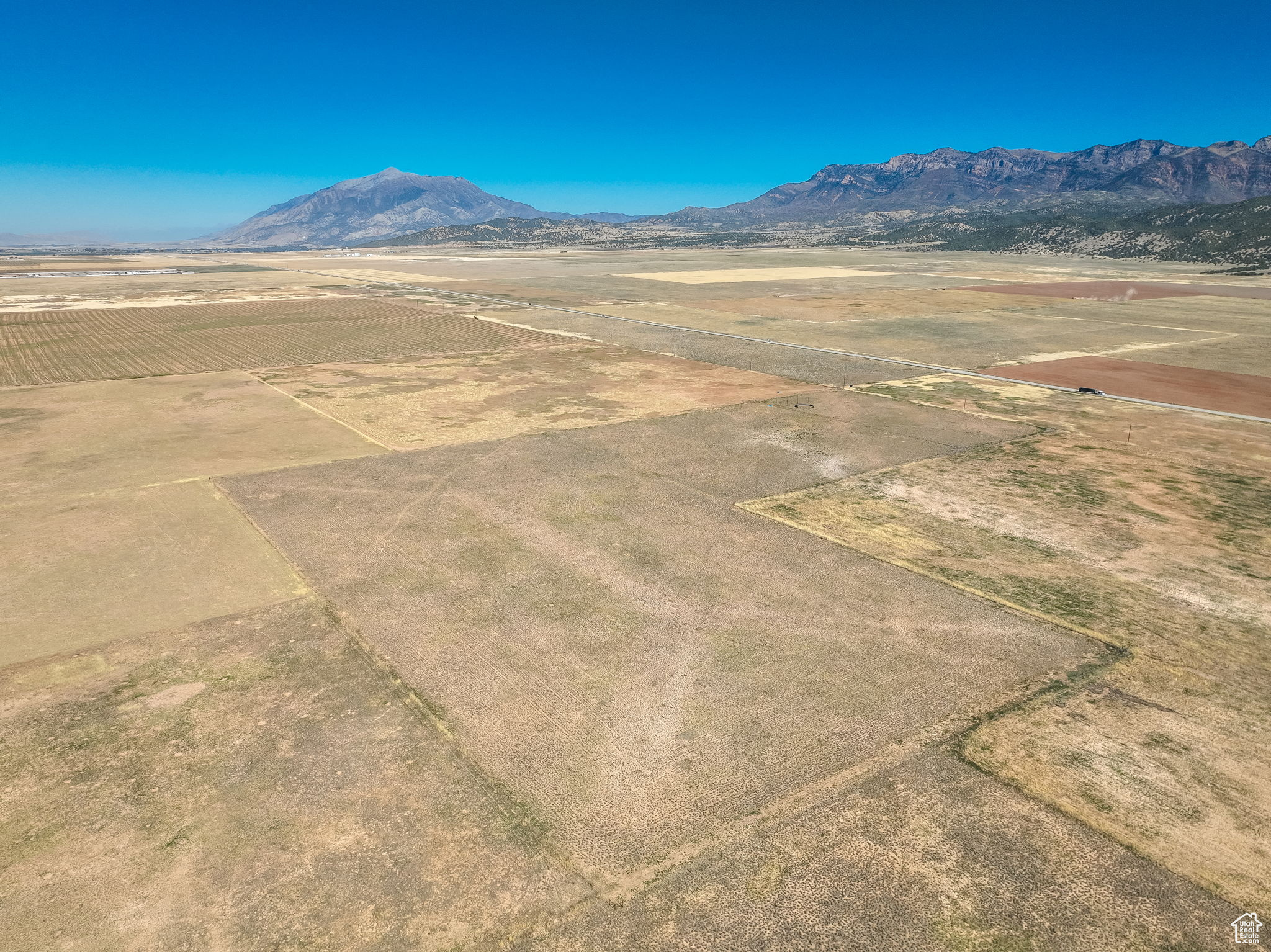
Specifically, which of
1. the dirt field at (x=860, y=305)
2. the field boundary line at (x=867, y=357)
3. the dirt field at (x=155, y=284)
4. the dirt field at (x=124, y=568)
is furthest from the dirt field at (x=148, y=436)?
the dirt field at (x=155, y=284)

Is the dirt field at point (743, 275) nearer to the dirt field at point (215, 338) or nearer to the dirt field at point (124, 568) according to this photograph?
the dirt field at point (215, 338)

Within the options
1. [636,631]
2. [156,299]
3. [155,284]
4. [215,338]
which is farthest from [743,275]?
[636,631]

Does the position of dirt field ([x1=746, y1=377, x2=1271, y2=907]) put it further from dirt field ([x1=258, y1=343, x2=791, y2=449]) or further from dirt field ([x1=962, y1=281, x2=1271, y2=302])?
dirt field ([x1=962, y1=281, x2=1271, y2=302])

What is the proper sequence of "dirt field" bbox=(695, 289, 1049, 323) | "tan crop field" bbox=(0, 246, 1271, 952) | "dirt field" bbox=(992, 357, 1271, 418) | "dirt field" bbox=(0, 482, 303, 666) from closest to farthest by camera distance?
"tan crop field" bbox=(0, 246, 1271, 952)
"dirt field" bbox=(0, 482, 303, 666)
"dirt field" bbox=(992, 357, 1271, 418)
"dirt field" bbox=(695, 289, 1049, 323)

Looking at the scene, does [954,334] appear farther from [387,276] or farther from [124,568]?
[387,276]

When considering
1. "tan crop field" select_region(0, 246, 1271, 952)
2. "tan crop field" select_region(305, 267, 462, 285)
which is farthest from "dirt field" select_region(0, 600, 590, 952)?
"tan crop field" select_region(305, 267, 462, 285)

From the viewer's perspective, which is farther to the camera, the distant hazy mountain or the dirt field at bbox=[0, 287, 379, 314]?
the distant hazy mountain
